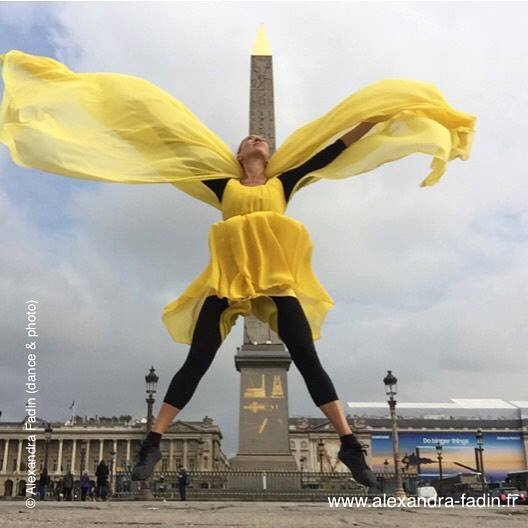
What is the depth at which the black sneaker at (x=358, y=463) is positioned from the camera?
13.8 feet

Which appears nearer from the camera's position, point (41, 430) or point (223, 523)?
point (223, 523)

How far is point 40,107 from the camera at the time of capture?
4750mm

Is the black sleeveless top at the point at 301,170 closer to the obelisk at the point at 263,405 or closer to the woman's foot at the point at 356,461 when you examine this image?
the woman's foot at the point at 356,461

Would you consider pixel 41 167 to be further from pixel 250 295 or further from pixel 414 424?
pixel 414 424

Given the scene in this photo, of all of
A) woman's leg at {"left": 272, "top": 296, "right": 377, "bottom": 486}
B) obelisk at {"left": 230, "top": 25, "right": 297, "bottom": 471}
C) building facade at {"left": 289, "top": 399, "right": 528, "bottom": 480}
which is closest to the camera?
woman's leg at {"left": 272, "top": 296, "right": 377, "bottom": 486}

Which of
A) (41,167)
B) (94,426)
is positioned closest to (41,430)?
(94,426)

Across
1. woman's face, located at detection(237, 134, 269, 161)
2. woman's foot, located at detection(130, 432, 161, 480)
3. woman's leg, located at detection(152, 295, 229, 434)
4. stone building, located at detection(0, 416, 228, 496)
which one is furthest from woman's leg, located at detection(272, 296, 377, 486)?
stone building, located at detection(0, 416, 228, 496)

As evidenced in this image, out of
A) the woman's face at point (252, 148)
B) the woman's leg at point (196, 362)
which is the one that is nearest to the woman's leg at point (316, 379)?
the woman's leg at point (196, 362)

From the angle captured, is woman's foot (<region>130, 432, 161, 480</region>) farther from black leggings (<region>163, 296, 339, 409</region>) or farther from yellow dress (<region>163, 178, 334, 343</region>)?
yellow dress (<region>163, 178, 334, 343</region>)

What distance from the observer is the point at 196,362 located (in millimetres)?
4414

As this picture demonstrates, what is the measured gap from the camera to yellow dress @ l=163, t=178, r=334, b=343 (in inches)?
176

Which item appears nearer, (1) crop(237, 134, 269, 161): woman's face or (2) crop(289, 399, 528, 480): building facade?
(1) crop(237, 134, 269, 161): woman's face

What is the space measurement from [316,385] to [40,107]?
2.88 meters

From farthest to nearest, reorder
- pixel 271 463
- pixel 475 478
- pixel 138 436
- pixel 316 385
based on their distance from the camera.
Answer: pixel 138 436 → pixel 475 478 → pixel 271 463 → pixel 316 385
